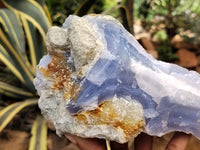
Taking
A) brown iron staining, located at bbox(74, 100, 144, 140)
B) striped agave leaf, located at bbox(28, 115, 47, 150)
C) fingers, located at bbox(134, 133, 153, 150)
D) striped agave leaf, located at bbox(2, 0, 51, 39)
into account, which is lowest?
striped agave leaf, located at bbox(28, 115, 47, 150)

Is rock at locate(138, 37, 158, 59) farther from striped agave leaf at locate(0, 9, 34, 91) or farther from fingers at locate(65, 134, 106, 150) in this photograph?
fingers at locate(65, 134, 106, 150)

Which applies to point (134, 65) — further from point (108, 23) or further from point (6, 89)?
point (6, 89)

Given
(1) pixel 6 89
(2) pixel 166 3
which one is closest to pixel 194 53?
(2) pixel 166 3

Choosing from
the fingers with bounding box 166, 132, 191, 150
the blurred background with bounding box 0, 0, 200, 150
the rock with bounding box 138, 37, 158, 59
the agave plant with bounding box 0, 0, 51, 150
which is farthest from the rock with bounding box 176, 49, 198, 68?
the fingers with bounding box 166, 132, 191, 150

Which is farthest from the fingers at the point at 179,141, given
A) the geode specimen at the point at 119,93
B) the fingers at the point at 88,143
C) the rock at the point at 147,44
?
the rock at the point at 147,44

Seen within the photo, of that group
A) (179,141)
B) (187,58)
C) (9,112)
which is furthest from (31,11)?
(187,58)

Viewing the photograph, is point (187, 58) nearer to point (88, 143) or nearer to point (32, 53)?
point (32, 53)
